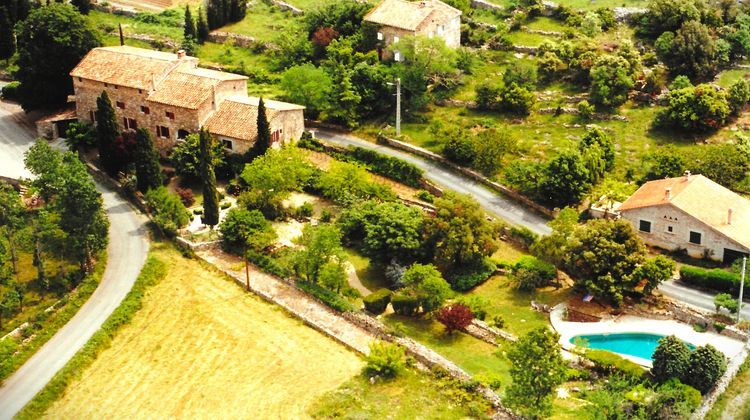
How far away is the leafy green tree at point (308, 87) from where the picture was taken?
97.1 metres

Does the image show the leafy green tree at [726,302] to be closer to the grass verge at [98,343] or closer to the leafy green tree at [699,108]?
the leafy green tree at [699,108]

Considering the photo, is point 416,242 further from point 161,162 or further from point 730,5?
point 730,5

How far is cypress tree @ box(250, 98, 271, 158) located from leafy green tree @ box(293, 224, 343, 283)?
14516 millimetres

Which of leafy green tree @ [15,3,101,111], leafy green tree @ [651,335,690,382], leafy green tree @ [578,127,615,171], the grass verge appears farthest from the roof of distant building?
leafy green tree @ [651,335,690,382]

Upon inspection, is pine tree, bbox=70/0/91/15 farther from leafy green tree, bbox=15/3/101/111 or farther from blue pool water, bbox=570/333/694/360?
blue pool water, bbox=570/333/694/360

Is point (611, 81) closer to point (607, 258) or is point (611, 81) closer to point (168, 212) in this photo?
point (607, 258)

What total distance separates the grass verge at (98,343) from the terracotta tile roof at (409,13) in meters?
40.5

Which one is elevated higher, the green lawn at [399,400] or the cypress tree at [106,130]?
the cypress tree at [106,130]

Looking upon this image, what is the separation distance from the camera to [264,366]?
215 feet

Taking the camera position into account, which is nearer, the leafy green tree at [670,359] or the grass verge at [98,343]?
the leafy green tree at [670,359]

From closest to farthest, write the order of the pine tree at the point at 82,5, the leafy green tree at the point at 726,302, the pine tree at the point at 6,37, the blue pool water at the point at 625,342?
the blue pool water at the point at 625,342 < the leafy green tree at the point at 726,302 < the pine tree at the point at 6,37 < the pine tree at the point at 82,5

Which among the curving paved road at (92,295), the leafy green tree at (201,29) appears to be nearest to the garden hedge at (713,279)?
the curving paved road at (92,295)

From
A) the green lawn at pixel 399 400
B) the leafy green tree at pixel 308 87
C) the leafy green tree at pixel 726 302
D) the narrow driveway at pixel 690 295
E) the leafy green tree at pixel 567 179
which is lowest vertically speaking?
the green lawn at pixel 399 400

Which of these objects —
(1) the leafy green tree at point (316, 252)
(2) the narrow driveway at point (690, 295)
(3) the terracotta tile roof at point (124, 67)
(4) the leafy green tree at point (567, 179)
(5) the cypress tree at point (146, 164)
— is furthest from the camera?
(3) the terracotta tile roof at point (124, 67)
